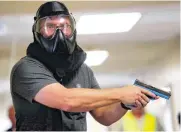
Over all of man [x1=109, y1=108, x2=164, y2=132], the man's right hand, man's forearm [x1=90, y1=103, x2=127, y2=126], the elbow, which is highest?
the man's right hand

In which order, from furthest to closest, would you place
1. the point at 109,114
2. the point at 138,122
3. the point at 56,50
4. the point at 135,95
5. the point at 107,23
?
the point at 107,23
the point at 138,122
the point at 109,114
the point at 56,50
the point at 135,95

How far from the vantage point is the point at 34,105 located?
1.00 metres

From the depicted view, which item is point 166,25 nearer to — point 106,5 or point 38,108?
point 106,5

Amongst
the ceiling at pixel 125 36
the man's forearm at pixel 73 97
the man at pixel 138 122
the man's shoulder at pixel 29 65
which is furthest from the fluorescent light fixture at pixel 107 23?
the man's forearm at pixel 73 97

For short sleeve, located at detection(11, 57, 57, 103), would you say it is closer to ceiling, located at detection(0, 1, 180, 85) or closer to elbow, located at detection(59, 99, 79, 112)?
elbow, located at detection(59, 99, 79, 112)

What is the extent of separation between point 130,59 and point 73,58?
Result: 107 cm

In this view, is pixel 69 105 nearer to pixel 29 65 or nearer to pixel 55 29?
pixel 29 65

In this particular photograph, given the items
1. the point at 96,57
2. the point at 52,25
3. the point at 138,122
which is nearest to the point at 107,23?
the point at 96,57

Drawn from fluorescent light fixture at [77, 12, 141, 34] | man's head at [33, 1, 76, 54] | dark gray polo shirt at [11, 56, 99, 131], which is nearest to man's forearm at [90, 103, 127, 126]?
dark gray polo shirt at [11, 56, 99, 131]

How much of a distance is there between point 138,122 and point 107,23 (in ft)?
2.59

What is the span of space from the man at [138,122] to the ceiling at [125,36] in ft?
0.91

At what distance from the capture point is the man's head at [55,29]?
1068mm

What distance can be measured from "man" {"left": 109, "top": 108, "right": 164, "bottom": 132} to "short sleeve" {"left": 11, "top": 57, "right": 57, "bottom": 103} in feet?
2.89

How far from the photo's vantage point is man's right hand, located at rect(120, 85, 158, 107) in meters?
0.92
